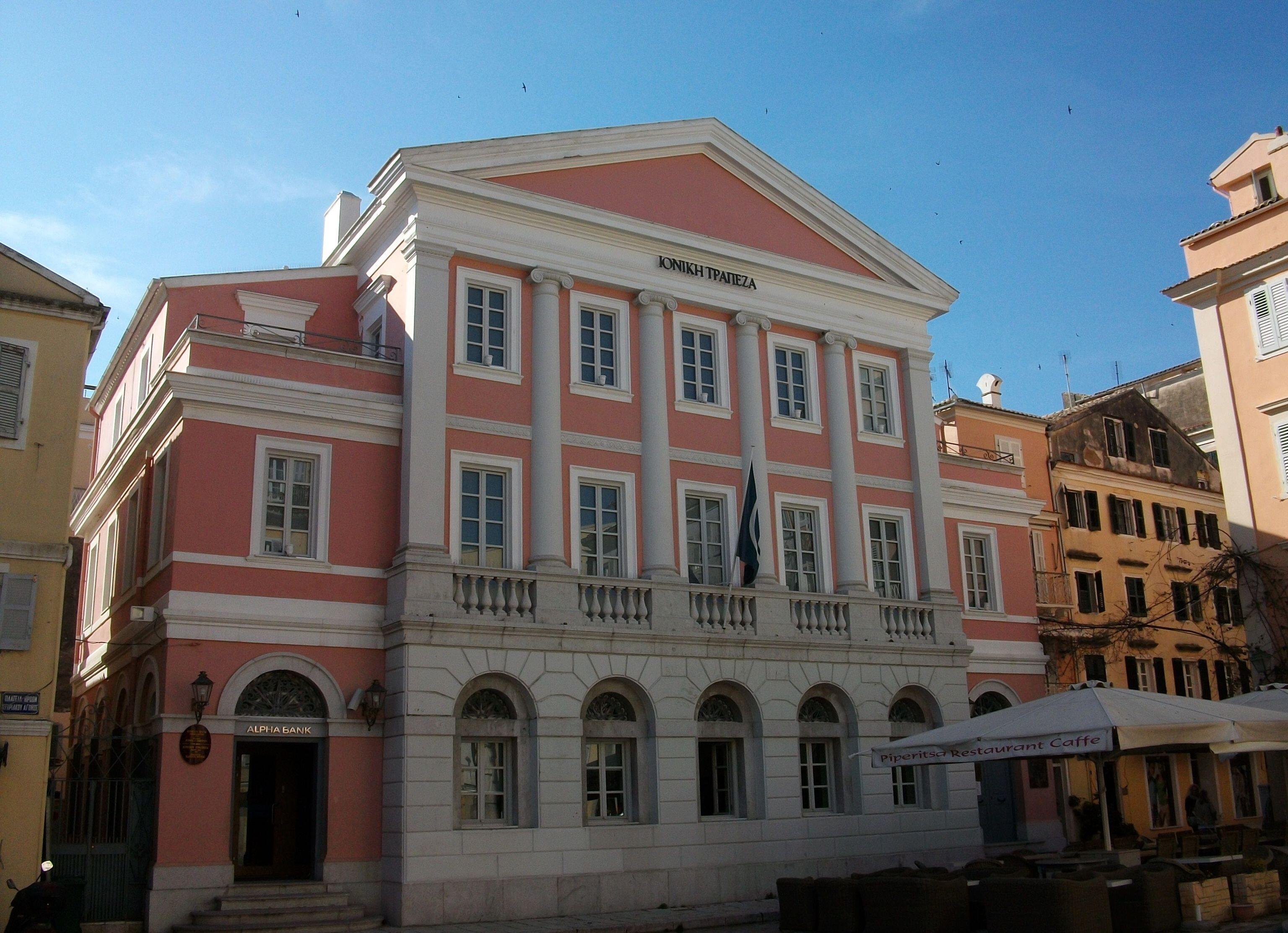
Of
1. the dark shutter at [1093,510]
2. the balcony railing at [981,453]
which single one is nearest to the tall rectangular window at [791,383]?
the balcony railing at [981,453]

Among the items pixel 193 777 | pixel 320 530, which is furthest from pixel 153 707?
pixel 320 530

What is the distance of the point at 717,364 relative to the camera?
26094 mm

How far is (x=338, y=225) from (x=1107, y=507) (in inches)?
908

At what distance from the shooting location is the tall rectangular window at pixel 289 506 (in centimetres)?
2100

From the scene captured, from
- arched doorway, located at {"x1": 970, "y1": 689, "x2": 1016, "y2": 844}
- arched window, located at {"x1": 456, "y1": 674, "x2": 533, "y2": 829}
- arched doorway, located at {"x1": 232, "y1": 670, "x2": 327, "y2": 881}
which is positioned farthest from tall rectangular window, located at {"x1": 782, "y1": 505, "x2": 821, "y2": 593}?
arched doorway, located at {"x1": 232, "y1": 670, "x2": 327, "y2": 881}

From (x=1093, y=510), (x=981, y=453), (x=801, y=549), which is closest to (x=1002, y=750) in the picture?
(x=801, y=549)

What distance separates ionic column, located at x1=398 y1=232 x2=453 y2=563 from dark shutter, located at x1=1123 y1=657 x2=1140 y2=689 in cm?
2218

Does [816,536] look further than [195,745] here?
Yes

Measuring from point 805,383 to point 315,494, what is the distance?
11.0 metres

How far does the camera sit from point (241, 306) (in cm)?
2406

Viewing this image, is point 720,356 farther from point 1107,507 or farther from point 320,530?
point 1107,507

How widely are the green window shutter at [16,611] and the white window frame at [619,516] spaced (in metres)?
8.82

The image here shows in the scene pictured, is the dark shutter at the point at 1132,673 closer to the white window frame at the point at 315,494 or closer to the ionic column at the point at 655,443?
the ionic column at the point at 655,443

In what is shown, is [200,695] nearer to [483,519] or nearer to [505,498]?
[483,519]
